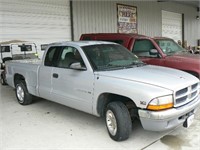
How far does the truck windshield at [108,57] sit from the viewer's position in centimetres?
439

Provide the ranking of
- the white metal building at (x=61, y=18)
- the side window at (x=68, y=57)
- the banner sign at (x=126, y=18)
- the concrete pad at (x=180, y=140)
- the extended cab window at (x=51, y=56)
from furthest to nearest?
1. the banner sign at (x=126, y=18)
2. the white metal building at (x=61, y=18)
3. the extended cab window at (x=51, y=56)
4. the side window at (x=68, y=57)
5. the concrete pad at (x=180, y=140)

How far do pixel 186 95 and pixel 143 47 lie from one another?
3660 mm

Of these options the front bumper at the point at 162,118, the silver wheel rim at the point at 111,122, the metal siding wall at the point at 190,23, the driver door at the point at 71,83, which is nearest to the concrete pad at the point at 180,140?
the front bumper at the point at 162,118

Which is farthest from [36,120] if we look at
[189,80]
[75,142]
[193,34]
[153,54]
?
[193,34]

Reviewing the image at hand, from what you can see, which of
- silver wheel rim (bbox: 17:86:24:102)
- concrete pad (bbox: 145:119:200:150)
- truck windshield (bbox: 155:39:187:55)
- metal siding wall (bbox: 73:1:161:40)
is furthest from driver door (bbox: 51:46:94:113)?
metal siding wall (bbox: 73:1:161:40)

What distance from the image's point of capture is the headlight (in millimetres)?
3334

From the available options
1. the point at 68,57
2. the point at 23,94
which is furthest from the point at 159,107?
the point at 23,94

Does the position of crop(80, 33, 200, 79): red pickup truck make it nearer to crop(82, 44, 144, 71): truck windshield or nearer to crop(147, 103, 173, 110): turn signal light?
crop(82, 44, 144, 71): truck windshield

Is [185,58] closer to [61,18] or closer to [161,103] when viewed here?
[161,103]

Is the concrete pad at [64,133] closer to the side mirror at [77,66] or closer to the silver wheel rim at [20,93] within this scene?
the silver wheel rim at [20,93]

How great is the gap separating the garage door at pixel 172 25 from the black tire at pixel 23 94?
13609 mm

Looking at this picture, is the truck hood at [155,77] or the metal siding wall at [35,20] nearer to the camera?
the truck hood at [155,77]

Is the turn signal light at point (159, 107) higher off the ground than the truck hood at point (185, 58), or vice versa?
the truck hood at point (185, 58)

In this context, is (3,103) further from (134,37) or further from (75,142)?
(134,37)
